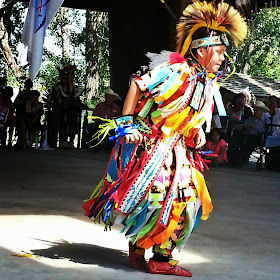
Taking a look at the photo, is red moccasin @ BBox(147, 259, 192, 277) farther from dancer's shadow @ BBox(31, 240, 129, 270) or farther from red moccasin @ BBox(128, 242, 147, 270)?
dancer's shadow @ BBox(31, 240, 129, 270)

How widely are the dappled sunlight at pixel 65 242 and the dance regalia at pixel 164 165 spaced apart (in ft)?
1.46

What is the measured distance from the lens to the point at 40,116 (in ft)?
58.3

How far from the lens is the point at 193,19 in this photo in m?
5.59

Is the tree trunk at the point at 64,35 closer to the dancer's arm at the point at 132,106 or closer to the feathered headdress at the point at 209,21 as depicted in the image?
the feathered headdress at the point at 209,21

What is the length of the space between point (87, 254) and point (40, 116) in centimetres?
1193

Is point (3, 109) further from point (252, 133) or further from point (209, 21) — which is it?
point (209, 21)

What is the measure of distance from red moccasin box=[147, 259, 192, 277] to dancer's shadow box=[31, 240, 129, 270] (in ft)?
0.78

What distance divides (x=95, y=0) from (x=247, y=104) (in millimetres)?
4981

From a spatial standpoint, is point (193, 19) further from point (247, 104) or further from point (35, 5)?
point (247, 104)

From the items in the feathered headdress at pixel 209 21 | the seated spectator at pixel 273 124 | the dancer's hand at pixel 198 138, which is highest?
the feathered headdress at pixel 209 21

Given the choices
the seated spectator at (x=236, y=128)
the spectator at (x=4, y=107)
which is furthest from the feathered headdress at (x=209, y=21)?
the spectator at (x=4, y=107)

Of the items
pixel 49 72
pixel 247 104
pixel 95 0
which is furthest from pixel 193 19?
pixel 49 72

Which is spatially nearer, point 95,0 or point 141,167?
point 141,167

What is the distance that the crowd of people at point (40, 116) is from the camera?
56.5 ft
